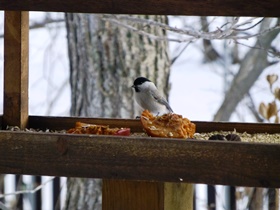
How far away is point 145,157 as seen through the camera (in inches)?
87.4

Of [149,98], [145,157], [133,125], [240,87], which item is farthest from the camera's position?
[240,87]

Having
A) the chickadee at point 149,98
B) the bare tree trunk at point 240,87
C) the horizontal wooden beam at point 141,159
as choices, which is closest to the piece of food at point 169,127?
the horizontal wooden beam at point 141,159

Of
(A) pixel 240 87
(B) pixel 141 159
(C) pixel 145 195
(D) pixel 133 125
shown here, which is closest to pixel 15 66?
(D) pixel 133 125

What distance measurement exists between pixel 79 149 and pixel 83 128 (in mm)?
458

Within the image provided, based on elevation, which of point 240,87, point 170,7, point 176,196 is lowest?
point 176,196

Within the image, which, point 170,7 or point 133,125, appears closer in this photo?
point 170,7

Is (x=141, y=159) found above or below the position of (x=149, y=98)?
below

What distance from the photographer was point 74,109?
513cm

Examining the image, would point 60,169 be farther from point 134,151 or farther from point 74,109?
point 74,109

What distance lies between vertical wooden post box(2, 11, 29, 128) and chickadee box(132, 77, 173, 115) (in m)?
1.35

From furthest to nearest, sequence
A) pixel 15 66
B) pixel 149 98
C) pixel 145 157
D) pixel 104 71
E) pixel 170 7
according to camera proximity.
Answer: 1. pixel 104 71
2. pixel 149 98
3. pixel 15 66
4. pixel 170 7
5. pixel 145 157

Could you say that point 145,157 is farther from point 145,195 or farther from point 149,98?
point 149,98

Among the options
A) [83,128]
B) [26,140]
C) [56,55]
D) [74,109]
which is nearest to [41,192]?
[74,109]

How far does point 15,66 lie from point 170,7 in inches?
32.5
